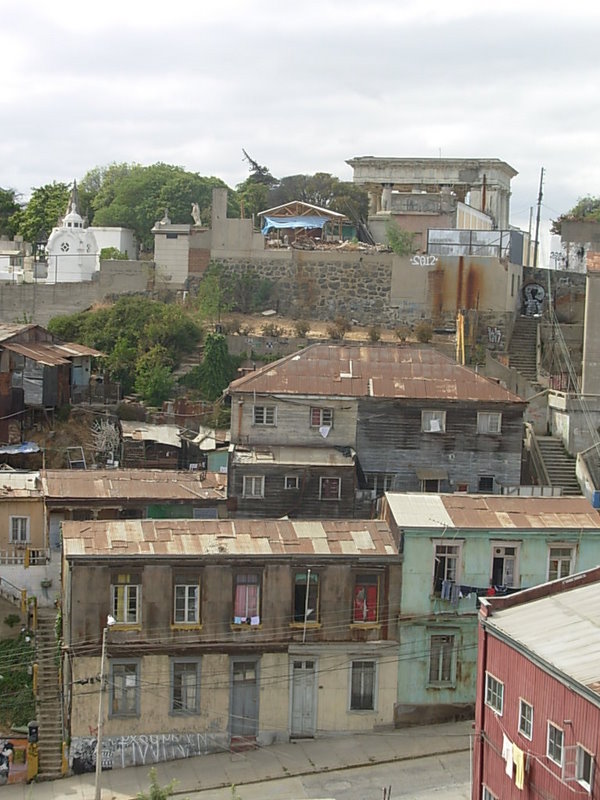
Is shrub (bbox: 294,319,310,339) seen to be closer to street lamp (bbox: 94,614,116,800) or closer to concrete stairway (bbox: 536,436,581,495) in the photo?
concrete stairway (bbox: 536,436,581,495)

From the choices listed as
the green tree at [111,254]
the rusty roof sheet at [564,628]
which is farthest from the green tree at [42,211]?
the rusty roof sheet at [564,628]

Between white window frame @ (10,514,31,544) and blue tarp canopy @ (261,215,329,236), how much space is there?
25.4 meters

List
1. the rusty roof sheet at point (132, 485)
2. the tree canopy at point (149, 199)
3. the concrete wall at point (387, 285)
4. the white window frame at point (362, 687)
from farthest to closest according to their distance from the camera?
the tree canopy at point (149, 199) < the concrete wall at point (387, 285) < the rusty roof sheet at point (132, 485) < the white window frame at point (362, 687)

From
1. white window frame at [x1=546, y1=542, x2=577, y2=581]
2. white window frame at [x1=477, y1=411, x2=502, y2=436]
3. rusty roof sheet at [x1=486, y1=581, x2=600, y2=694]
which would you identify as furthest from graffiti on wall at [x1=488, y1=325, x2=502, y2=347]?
rusty roof sheet at [x1=486, y1=581, x2=600, y2=694]

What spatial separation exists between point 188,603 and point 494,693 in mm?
7965

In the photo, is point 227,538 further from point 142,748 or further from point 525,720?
point 525,720

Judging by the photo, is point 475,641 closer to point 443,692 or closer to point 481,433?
point 443,692

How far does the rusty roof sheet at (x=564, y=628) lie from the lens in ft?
65.5

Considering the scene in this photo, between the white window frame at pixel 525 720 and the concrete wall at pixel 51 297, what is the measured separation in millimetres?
34079

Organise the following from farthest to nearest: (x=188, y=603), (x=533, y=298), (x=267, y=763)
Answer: (x=533, y=298), (x=188, y=603), (x=267, y=763)

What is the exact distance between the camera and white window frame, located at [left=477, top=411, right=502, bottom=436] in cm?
3788

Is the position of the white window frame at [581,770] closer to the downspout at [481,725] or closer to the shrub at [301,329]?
the downspout at [481,725]

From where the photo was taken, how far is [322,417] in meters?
37.9

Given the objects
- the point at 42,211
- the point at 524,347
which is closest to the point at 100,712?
the point at 524,347
